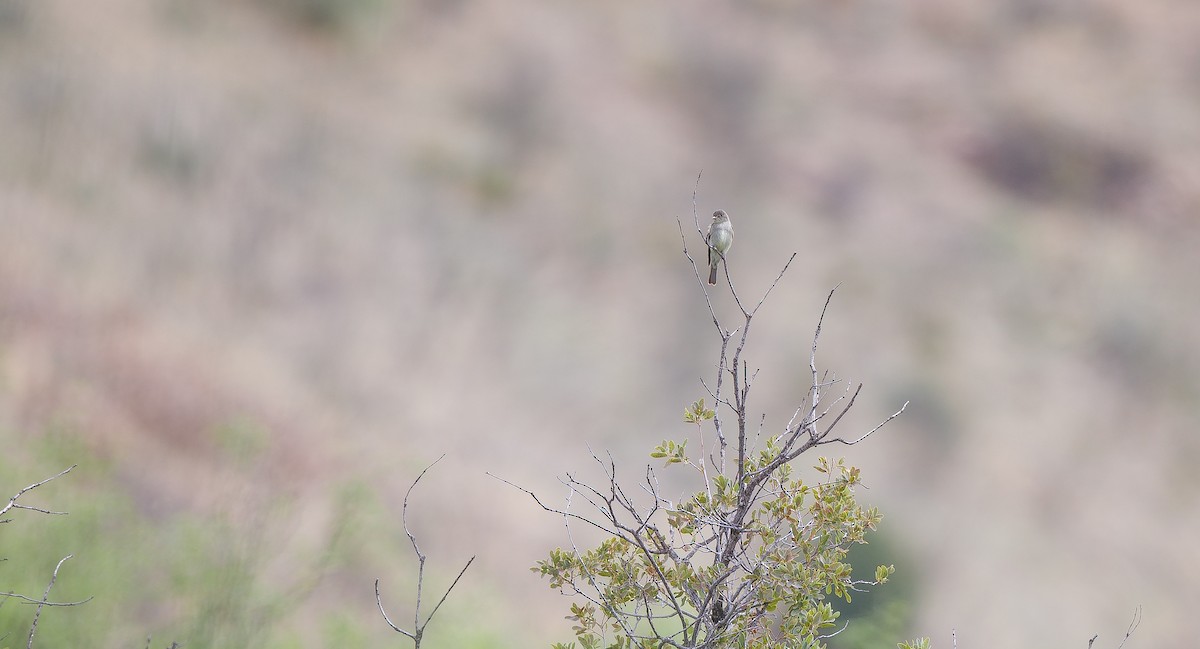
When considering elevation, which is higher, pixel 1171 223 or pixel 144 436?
pixel 1171 223

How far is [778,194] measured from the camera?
25.5 meters

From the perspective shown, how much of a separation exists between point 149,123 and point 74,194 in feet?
7.21

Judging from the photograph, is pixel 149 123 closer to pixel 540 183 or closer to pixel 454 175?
pixel 454 175

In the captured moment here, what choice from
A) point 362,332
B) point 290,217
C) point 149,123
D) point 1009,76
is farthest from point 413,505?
point 1009,76

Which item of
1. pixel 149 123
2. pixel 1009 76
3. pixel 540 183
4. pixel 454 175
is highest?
pixel 1009 76

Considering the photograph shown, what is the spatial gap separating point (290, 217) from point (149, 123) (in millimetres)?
2522

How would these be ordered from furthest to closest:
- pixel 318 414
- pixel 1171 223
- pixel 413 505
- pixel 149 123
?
1. pixel 1171 223
2. pixel 149 123
3. pixel 318 414
4. pixel 413 505

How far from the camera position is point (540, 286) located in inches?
780

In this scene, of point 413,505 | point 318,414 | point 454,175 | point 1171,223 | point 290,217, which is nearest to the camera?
point 413,505

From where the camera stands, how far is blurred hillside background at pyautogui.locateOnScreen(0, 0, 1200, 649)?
971 centimetres

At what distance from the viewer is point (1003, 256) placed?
86.9 ft

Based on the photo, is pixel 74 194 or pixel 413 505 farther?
pixel 74 194

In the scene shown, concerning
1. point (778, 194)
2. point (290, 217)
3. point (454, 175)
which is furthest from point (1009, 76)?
point (290, 217)

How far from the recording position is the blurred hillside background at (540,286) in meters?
9.71
